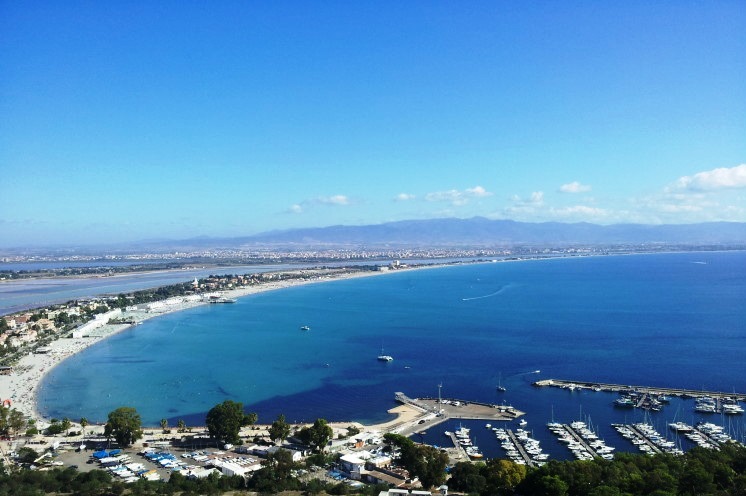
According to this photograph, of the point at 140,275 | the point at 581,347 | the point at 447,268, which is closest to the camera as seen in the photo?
the point at 581,347

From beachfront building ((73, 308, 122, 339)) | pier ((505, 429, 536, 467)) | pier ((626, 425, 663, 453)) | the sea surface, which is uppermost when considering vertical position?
the sea surface

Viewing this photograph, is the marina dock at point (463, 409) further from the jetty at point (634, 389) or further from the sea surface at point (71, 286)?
the sea surface at point (71, 286)

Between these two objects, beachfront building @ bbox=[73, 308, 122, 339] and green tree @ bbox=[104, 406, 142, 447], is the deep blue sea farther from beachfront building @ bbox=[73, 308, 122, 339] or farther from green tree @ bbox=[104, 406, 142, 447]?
green tree @ bbox=[104, 406, 142, 447]

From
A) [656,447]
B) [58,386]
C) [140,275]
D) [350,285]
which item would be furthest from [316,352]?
[140,275]

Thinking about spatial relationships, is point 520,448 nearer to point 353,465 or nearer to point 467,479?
point 467,479

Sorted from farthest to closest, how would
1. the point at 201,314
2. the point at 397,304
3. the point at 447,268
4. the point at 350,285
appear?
the point at 447,268 < the point at 350,285 < the point at 397,304 < the point at 201,314

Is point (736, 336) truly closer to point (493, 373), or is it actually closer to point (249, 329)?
point (493, 373)

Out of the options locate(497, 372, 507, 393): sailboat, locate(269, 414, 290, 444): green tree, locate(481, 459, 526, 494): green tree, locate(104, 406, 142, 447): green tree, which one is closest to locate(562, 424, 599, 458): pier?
locate(497, 372, 507, 393): sailboat
